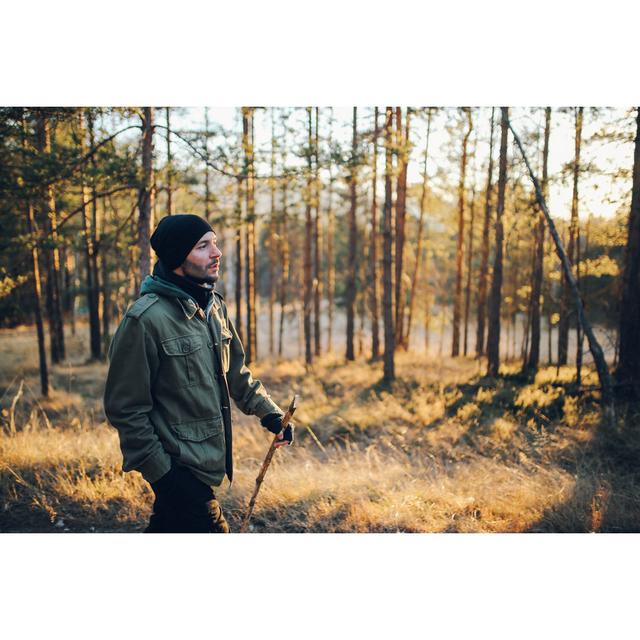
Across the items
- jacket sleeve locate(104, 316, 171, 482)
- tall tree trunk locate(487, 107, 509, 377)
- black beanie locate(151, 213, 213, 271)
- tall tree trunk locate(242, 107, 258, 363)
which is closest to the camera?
jacket sleeve locate(104, 316, 171, 482)

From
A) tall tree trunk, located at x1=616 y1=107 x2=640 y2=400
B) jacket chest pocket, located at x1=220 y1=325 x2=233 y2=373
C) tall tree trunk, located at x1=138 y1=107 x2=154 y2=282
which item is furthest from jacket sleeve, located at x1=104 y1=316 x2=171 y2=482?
tall tree trunk, located at x1=616 y1=107 x2=640 y2=400

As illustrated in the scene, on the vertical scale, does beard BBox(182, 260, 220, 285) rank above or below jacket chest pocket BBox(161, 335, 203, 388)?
above

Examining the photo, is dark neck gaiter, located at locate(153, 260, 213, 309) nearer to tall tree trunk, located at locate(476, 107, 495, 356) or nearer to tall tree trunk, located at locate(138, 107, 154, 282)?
tall tree trunk, located at locate(138, 107, 154, 282)

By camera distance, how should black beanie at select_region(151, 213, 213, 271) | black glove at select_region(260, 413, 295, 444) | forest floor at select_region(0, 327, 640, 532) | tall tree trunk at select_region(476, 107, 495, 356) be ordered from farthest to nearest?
tall tree trunk at select_region(476, 107, 495, 356) < forest floor at select_region(0, 327, 640, 532) < black glove at select_region(260, 413, 295, 444) < black beanie at select_region(151, 213, 213, 271)

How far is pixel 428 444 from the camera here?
6.04 meters

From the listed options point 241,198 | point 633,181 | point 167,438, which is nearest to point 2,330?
point 241,198

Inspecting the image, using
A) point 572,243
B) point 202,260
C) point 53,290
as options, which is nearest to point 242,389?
point 202,260

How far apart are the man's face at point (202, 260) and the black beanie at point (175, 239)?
0.09 feet

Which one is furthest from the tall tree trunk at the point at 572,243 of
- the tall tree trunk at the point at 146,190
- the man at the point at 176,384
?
the man at the point at 176,384

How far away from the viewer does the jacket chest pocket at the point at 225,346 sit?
2498 millimetres

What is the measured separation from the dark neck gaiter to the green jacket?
42mm

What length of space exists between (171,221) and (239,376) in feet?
3.23

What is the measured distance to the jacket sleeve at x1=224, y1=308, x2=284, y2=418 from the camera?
2.67m

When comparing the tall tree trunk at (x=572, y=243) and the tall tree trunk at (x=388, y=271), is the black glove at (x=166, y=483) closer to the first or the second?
the tall tree trunk at (x=572, y=243)
